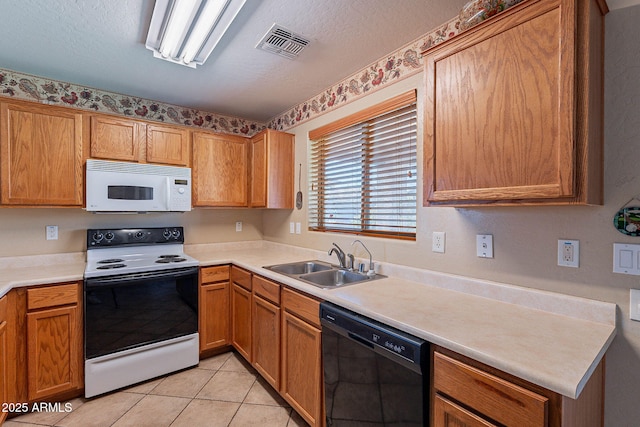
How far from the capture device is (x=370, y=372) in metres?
1.38

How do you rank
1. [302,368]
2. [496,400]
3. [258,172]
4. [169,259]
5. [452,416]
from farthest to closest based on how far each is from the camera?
1. [258,172]
2. [169,259]
3. [302,368]
4. [452,416]
5. [496,400]

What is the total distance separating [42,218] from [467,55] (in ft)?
10.5

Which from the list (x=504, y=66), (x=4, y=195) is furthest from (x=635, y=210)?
(x=4, y=195)

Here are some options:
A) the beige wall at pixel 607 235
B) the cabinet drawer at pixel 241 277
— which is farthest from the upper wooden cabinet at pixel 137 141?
the beige wall at pixel 607 235

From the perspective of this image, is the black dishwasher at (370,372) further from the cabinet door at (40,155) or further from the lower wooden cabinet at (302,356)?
the cabinet door at (40,155)

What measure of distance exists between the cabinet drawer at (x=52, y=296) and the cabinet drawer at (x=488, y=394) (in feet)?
7.57

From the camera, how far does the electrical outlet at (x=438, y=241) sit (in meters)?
1.76


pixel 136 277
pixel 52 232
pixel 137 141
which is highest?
pixel 137 141

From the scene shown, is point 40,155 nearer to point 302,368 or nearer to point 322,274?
point 322,274

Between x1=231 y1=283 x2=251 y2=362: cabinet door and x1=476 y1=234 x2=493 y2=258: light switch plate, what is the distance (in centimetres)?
168

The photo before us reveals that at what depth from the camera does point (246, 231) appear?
11.7ft

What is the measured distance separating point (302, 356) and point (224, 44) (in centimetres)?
200

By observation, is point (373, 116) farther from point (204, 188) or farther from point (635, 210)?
point (204, 188)

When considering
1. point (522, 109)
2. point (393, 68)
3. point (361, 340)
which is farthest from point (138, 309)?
point (522, 109)
